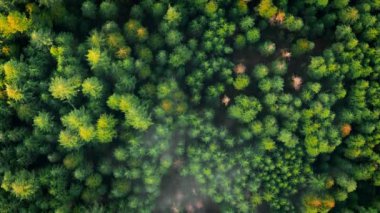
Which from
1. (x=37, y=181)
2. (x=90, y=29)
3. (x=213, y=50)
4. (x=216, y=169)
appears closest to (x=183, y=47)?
(x=213, y=50)

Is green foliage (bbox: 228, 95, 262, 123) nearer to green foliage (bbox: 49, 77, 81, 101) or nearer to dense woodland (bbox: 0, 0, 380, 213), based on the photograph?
dense woodland (bbox: 0, 0, 380, 213)

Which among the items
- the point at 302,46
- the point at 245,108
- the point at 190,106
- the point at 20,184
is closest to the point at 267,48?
the point at 302,46

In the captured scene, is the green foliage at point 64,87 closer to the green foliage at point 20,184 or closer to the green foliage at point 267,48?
the green foliage at point 20,184

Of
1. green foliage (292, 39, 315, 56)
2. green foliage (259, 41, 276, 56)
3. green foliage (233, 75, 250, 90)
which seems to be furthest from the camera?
green foliage (292, 39, 315, 56)

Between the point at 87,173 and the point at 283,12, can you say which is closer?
the point at 87,173

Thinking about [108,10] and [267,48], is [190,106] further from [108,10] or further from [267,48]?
[108,10]

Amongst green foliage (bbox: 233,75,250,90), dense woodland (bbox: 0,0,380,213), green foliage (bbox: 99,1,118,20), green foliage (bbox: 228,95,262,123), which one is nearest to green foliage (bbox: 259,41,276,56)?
dense woodland (bbox: 0,0,380,213)

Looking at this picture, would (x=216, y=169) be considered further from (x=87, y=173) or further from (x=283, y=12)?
(x=283, y=12)

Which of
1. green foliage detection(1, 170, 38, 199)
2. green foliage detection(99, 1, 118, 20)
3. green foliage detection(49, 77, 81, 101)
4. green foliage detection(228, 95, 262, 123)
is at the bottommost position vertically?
green foliage detection(1, 170, 38, 199)

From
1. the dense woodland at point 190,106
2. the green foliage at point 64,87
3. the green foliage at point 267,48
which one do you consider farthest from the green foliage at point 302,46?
the green foliage at point 64,87
